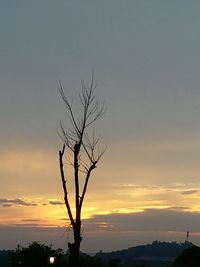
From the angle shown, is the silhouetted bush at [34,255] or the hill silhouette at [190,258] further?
the hill silhouette at [190,258]

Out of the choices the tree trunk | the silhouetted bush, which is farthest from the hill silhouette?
the tree trunk

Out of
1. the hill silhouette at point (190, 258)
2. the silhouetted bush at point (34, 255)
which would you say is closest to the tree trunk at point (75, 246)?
the silhouetted bush at point (34, 255)

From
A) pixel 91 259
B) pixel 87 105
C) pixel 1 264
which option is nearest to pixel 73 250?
pixel 87 105

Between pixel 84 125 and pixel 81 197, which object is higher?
pixel 84 125

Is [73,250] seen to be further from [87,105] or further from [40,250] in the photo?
[40,250]

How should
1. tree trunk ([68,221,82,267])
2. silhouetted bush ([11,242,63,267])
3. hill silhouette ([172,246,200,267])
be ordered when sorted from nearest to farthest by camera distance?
tree trunk ([68,221,82,267]), silhouetted bush ([11,242,63,267]), hill silhouette ([172,246,200,267])

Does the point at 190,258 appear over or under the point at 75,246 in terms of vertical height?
over

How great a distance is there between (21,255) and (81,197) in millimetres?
34903

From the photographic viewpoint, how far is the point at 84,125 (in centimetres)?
2417

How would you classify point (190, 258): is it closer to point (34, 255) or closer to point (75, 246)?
point (34, 255)

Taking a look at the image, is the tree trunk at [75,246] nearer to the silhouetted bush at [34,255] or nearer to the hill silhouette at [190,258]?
the silhouetted bush at [34,255]

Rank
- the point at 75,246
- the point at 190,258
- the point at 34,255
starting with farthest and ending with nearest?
the point at 190,258
the point at 34,255
the point at 75,246

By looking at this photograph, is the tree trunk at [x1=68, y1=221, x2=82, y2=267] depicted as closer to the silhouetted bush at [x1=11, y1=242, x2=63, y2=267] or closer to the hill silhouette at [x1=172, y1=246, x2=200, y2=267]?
the silhouetted bush at [x1=11, y1=242, x2=63, y2=267]

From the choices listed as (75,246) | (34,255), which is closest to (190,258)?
(34,255)
